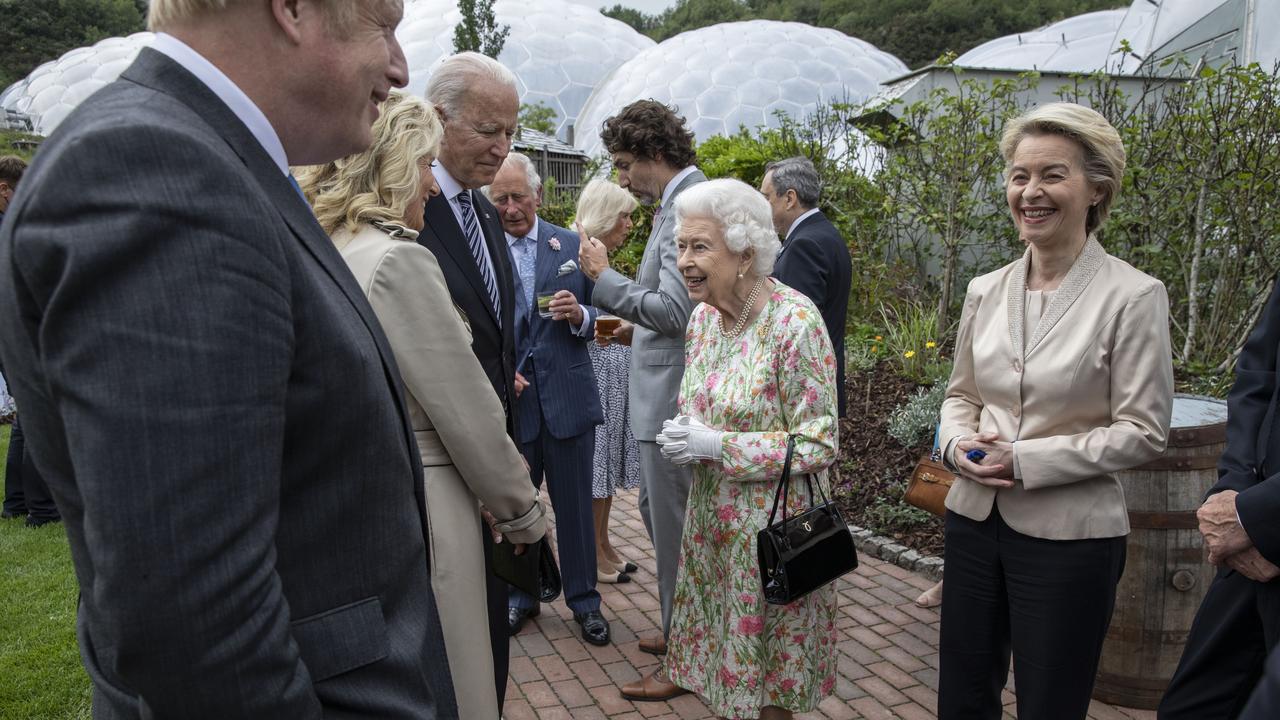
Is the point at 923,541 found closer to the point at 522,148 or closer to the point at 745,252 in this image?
the point at 745,252

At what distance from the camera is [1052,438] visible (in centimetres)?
254

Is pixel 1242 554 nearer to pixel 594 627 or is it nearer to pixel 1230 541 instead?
pixel 1230 541

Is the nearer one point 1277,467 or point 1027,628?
point 1277,467

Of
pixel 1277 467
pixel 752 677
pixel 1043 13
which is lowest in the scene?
pixel 752 677

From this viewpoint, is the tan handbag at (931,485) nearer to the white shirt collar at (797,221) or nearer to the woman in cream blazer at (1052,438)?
the woman in cream blazer at (1052,438)

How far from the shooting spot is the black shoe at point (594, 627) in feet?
13.8

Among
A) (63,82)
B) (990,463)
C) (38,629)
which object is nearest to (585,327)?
(990,463)

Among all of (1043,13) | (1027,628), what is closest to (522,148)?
(1027,628)

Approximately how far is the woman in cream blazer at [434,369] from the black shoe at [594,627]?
1.90 m

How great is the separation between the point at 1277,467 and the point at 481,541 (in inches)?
86.0

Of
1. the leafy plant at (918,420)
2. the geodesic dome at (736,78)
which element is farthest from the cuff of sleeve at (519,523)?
the geodesic dome at (736,78)

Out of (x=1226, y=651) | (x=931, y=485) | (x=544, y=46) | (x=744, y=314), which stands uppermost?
(x=544, y=46)

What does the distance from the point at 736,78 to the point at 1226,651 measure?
2708 centimetres

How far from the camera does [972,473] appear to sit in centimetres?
264
